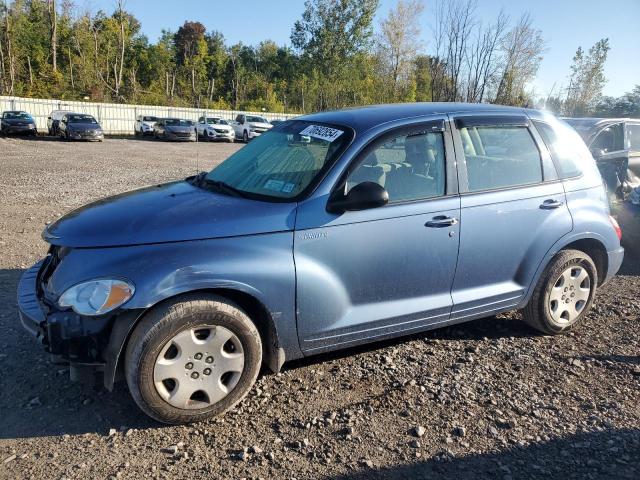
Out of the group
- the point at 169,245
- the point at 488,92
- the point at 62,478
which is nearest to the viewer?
the point at 62,478

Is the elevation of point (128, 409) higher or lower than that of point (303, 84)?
lower

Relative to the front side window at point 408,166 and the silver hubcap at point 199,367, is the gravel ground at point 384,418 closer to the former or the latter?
the silver hubcap at point 199,367

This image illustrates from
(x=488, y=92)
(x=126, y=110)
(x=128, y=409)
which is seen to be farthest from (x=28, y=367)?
(x=126, y=110)

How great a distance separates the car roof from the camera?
363 cm

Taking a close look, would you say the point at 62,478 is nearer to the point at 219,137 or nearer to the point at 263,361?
the point at 263,361

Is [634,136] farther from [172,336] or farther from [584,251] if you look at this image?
[172,336]

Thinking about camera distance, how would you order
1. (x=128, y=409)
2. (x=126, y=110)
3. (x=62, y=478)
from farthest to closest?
1. (x=126, y=110)
2. (x=128, y=409)
3. (x=62, y=478)

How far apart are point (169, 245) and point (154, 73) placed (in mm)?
55314

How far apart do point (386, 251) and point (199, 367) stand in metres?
1.38

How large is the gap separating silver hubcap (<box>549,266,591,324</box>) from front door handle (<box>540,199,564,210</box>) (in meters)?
0.56

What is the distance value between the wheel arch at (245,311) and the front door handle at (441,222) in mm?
1270

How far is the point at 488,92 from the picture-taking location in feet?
81.0

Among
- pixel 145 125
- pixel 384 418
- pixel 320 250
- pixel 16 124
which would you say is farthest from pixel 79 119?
pixel 384 418

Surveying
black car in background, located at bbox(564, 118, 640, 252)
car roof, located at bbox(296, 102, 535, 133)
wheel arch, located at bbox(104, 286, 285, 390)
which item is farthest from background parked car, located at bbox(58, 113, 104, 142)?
wheel arch, located at bbox(104, 286, 285, 390)
